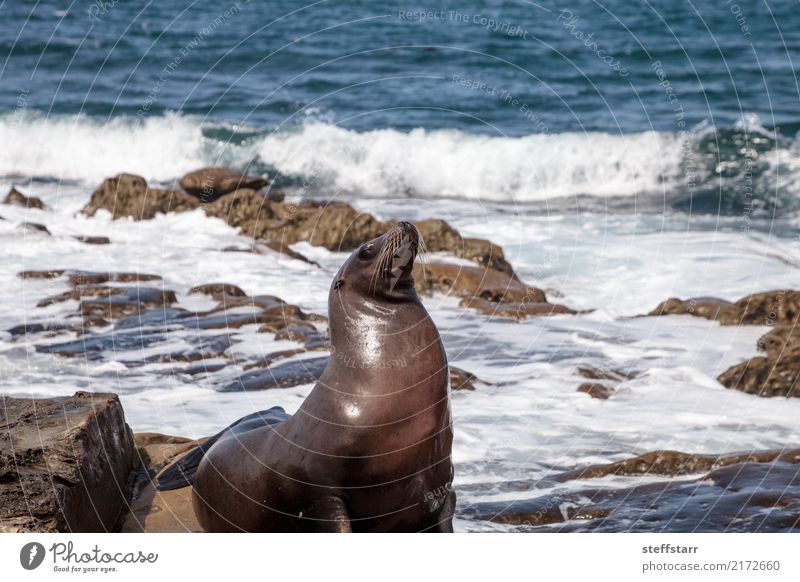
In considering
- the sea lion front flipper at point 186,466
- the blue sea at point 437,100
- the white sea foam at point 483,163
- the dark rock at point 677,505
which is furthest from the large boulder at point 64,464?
the white sea foam at point 483,163

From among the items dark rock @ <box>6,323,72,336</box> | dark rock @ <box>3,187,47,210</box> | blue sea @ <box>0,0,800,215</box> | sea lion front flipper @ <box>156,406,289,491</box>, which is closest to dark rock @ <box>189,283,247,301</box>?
dark rock @ <box>6,323,72,336</box>

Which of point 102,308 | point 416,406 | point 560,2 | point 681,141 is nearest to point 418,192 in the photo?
point 681,141

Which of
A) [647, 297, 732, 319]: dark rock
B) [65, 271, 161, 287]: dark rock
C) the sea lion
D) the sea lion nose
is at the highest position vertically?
the sea lion nose

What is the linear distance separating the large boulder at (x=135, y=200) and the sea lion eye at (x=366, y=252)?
1412cm

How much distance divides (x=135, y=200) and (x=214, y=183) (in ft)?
5.12

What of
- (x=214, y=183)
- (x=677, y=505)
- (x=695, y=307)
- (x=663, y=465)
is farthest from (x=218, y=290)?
(x=677, y=505)

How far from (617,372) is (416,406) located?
7.08 meters

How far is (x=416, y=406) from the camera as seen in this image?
22.7ft

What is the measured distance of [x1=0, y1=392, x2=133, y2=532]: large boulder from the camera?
23.8ft

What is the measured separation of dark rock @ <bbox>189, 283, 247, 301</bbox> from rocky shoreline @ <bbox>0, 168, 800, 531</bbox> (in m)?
0.02

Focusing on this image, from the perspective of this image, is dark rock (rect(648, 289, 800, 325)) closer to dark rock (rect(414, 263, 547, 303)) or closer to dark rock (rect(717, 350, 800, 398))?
dark rock (rect(717, 350, 800, 398))

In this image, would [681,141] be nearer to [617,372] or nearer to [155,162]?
[155,162]

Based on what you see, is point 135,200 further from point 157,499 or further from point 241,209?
point 157,499

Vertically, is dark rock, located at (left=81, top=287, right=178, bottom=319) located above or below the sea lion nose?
below
